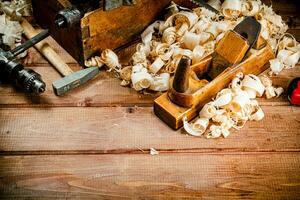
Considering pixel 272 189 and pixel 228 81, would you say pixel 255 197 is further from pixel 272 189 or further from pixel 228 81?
pixel 228 81

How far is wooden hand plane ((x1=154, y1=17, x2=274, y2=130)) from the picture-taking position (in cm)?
137

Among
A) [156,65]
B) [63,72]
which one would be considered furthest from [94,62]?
[156,65]

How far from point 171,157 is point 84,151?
29 centimetres

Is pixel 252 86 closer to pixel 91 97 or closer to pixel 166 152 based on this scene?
pixel 166 152

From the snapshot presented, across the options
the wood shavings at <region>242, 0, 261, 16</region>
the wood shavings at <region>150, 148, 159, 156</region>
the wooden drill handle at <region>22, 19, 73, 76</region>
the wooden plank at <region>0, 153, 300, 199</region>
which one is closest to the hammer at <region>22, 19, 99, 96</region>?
the wooden drill handle at <region>22, 19, 73, 76</region>

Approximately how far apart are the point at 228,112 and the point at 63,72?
0.63 meters

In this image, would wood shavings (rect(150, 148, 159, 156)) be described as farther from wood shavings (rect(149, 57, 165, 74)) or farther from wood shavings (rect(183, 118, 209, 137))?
wood shavings (rect(149, 57, 165, 74))

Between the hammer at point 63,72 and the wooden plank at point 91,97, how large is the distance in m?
0.03

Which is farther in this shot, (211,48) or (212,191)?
(211,48)

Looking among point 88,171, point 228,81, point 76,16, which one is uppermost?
point 76,16

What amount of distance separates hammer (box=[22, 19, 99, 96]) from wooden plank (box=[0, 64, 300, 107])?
3 centimetres

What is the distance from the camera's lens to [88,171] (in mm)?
1291

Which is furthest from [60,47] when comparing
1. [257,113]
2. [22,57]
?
[257,113]

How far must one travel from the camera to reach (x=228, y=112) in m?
1.42
